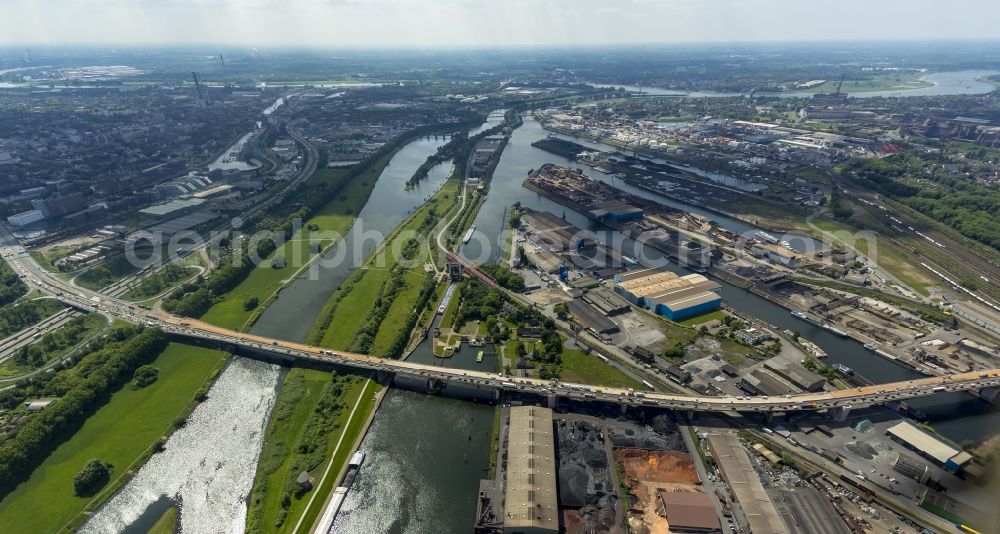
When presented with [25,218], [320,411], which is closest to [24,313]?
[25,218]

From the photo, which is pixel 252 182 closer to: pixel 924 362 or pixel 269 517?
pixel 269 517

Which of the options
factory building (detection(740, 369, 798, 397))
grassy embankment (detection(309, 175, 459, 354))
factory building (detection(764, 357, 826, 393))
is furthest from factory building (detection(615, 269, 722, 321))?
grassy embankment (detection(309, 175, 459, 354))

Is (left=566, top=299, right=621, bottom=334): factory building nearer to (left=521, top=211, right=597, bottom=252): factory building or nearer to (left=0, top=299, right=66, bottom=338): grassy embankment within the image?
(left=521, top=211, right=597, bottom=252): factory building

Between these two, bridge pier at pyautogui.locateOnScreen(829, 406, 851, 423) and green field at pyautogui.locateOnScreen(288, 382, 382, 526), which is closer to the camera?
green field at pyautogui.locateOnScreen(288, 382, 382, 526)

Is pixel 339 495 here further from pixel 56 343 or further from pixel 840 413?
pixel 840 413

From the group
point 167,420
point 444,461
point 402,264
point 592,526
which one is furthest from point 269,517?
point 402,264

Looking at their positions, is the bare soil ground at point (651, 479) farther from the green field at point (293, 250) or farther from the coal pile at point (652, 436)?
the green field at point (293, 250)
